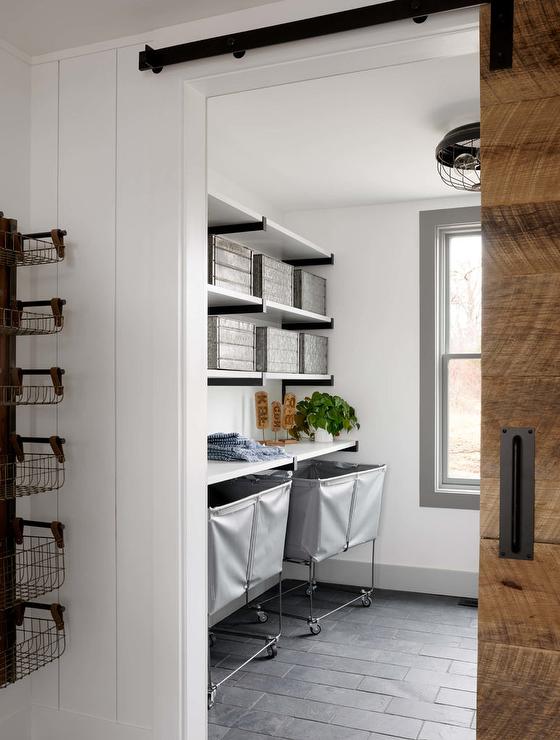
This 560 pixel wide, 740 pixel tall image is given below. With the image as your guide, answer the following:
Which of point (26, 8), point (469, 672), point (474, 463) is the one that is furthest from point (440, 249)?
point (26, 8)

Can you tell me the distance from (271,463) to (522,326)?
184cm

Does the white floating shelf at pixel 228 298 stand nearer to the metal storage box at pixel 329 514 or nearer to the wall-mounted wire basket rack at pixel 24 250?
the wall-mounted wire basket rack at pixel 24 250

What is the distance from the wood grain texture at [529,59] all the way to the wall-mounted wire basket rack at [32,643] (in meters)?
2.13

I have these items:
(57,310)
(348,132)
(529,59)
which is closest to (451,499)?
(348,132)

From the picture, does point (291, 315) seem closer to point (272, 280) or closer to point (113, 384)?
point (272, 280)

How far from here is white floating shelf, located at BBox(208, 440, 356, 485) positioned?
3.02 metres

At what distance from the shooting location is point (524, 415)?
1854 mm

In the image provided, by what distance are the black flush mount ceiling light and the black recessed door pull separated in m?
1.85

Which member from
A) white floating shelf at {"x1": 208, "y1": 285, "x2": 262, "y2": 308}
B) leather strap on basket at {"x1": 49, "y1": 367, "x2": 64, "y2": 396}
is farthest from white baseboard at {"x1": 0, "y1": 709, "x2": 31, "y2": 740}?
white floating shelf at {"x1": 208, "y1": 285, "x2": 262, "y2": 308}

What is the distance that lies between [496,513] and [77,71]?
204cm

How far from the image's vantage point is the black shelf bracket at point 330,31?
6.20 ft

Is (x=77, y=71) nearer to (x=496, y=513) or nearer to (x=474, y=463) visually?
(x=496, y=513)

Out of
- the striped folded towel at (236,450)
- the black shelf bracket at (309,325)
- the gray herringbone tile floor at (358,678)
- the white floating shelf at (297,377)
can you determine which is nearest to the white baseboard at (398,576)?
the gray herringbone tile floor at (358,678)

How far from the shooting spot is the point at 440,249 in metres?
4.57
